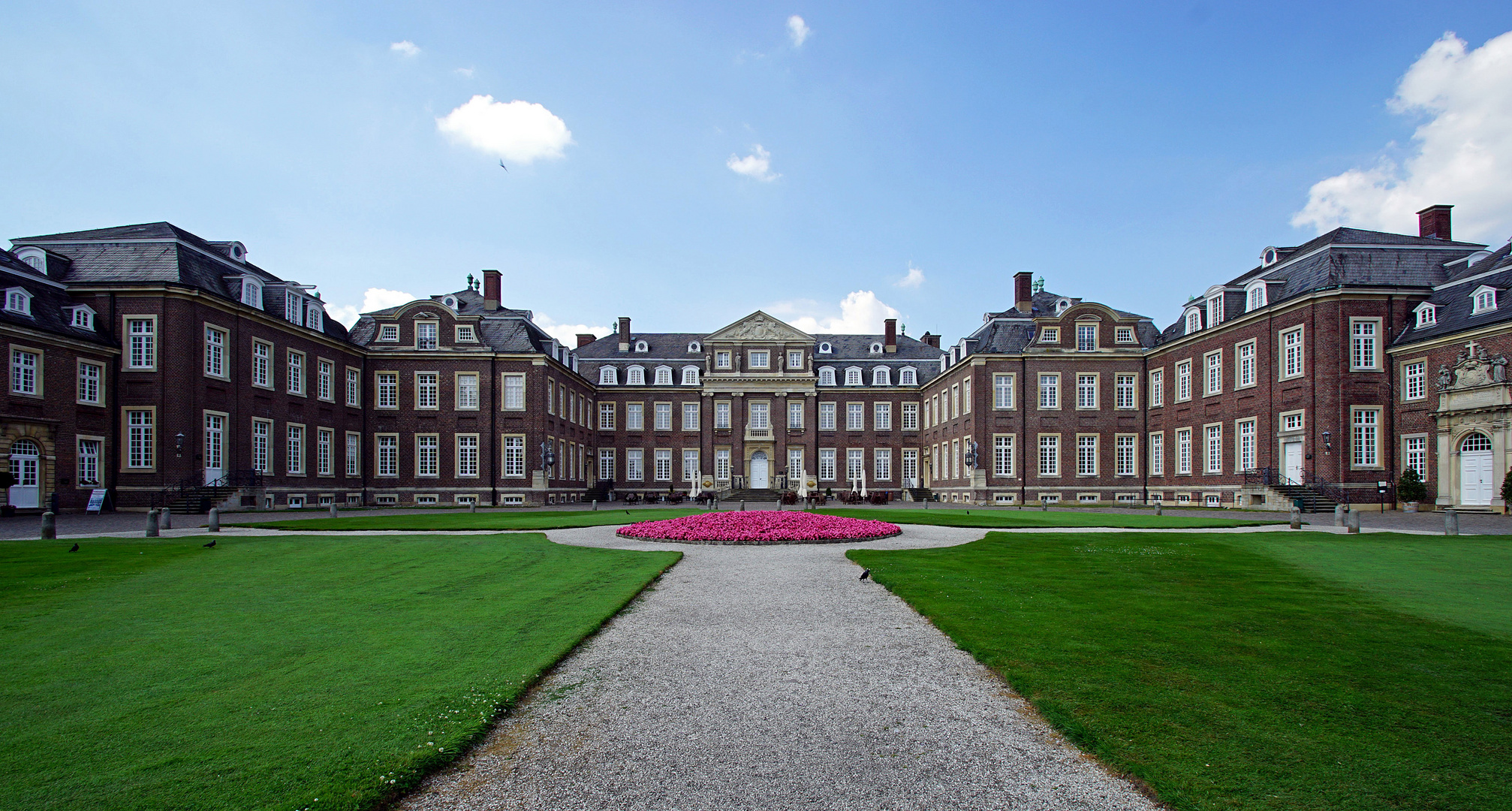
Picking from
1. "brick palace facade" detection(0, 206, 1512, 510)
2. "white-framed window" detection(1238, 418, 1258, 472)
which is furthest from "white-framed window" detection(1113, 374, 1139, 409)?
"white-framed window" detection(1238, 418, 1258, 472)

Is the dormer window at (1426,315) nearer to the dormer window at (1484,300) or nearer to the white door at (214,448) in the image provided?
the dormer window at (1484,300)

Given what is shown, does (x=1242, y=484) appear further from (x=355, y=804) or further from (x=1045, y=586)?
(x=355, y=804)

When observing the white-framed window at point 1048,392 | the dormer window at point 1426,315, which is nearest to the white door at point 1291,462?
the dormer window at point 1426,315

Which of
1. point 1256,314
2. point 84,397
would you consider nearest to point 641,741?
point 84,397

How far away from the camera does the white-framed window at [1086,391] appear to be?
43.4 metres

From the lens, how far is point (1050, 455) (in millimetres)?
43812

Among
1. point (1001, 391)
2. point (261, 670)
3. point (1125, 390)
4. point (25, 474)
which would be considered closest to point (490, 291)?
point (25, 474)

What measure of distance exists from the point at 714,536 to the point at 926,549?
4.87 metres

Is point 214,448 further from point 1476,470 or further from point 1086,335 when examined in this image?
point 1476,470

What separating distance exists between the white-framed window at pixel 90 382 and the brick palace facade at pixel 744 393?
14cm

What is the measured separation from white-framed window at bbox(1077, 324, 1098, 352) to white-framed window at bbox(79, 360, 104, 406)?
45146 millimetres

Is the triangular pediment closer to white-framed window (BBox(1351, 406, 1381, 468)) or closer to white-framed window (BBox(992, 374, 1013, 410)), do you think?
white-framed window (BBox(992, 374, 1013, 410))

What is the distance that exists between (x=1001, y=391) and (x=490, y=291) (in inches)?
1209

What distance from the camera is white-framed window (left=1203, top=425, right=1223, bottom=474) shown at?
3644 cm
